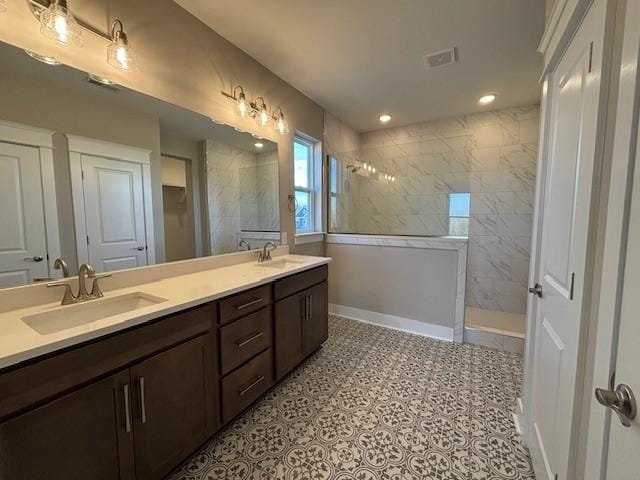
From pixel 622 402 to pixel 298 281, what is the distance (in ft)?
5.72

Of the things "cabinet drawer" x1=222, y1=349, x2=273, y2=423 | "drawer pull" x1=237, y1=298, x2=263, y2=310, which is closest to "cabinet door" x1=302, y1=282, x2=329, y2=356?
"cabinet drawer" x1=222, y1=349, x2=273, y2=423

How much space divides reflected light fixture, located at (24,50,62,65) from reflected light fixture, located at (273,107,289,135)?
4.92ft

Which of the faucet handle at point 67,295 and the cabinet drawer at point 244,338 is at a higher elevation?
the faucet handle at point 67,295

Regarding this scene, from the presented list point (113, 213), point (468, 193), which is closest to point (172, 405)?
point (113, 213)

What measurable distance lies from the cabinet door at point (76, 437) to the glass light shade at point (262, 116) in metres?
2.04

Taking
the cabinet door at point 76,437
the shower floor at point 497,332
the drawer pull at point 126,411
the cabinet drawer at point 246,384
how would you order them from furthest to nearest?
the shower floor at point 497,332 < the cabinet drawer at point 246,384 < the drawer pull at point 126,411 < the cabinet door at point 76,437

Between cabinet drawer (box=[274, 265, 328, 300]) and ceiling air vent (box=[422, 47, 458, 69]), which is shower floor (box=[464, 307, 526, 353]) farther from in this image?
ceiling air vent (box=[422, 47, 458, 69])

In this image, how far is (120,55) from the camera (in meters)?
1.42

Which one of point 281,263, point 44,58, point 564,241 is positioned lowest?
point 281,263

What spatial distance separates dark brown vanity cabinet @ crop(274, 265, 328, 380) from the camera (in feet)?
6.34

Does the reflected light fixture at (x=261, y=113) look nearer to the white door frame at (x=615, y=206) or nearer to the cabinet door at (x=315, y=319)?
the cabinet door at (x=315, y=319)

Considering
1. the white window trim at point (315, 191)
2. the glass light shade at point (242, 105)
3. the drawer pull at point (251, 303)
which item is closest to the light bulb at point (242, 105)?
the glass light shade at point (242, 105)

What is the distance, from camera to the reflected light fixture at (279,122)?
252 cm

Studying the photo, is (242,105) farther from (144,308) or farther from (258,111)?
(144,308)
